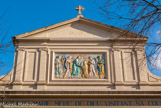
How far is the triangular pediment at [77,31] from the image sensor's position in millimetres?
15875

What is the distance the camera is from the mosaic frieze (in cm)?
1484

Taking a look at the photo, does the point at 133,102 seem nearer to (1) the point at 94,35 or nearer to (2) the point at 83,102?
(2) the point at 83,102

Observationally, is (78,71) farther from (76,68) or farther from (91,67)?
(91,67)

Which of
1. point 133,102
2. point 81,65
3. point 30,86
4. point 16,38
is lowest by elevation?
point 133,102

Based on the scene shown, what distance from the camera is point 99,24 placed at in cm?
1611

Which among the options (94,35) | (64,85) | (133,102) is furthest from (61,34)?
(133,102)

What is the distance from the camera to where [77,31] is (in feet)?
53.3

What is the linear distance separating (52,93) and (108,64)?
394 cm

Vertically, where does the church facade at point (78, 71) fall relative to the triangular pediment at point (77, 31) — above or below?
below

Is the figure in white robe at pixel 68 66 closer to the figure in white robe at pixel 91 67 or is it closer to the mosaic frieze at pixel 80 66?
the mosaic frieze at pixel 80 66

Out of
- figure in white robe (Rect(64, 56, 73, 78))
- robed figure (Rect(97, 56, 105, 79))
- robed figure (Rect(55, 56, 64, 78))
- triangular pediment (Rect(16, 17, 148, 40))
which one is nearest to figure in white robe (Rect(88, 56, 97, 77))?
robed figure (Rect(97, 56, 105, 79))

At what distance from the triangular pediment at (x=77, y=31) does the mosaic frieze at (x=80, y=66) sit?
128cm

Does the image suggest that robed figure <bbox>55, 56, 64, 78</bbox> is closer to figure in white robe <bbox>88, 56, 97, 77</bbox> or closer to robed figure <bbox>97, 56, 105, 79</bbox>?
figure in white robe <bbox>88, 56, 97, 77</bbox>

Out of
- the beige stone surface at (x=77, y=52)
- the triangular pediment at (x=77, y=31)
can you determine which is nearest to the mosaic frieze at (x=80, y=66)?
the beige stone surface at (x=77, y=52)
